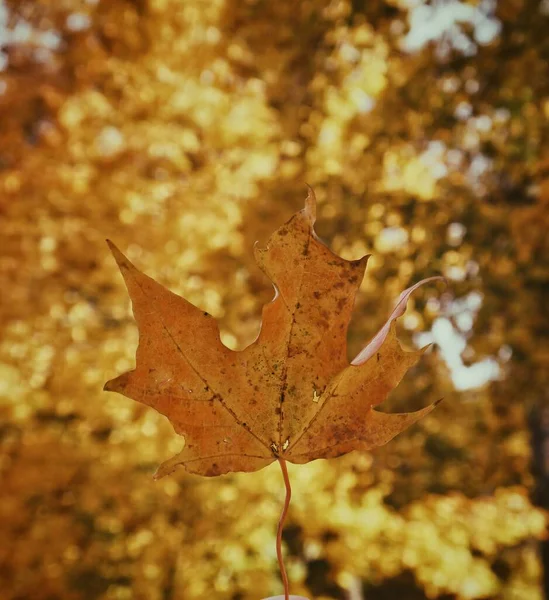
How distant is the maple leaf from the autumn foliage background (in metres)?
1.40

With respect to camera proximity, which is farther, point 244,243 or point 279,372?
point 244,243

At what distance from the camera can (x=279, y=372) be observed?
2.06 feet

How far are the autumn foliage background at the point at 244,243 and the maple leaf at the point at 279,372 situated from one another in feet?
4.58

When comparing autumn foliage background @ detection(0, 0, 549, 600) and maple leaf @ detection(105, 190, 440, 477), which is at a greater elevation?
autumn foliage background @ detection(0, 0, 549, 600)

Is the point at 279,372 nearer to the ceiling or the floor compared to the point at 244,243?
nearer to the floor

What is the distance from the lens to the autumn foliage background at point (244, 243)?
217cm

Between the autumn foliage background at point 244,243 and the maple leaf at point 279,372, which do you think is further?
the autumn foliage background at point 244,243

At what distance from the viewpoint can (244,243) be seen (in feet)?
8.59

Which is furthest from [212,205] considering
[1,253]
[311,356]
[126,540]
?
[311,356]

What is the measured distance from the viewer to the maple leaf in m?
0.58

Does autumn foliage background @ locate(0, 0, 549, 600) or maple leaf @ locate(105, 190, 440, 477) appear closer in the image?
maple leaf @ locate(105, 190, 440, 477)

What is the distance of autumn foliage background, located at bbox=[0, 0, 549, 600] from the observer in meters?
2.17

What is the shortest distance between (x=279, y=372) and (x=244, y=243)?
202 cm

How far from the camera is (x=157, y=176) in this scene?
3.01 metres
